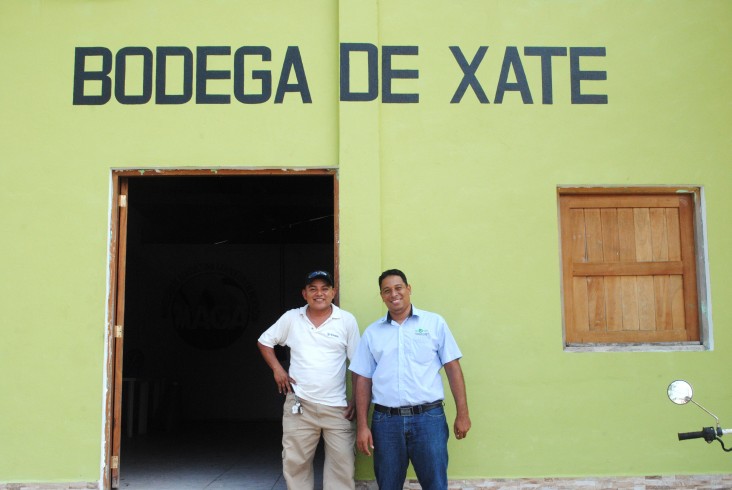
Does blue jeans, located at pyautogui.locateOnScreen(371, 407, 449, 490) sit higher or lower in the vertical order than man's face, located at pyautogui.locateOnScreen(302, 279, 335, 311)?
lower

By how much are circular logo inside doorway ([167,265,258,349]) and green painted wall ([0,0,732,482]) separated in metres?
7.14

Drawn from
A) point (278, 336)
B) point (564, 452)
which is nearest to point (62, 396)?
point (278, 336)

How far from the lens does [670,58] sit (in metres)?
6.13

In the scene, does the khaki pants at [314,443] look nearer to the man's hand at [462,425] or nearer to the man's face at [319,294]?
the man's face at [319,294]

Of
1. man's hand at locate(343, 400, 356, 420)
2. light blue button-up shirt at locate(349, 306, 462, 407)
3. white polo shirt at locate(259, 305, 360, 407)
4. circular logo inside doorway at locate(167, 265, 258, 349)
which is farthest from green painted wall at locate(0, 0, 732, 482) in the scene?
circular logo inside doorway at locate(167, 265, 258, 349)

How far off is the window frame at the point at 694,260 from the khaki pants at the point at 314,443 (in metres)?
1.86

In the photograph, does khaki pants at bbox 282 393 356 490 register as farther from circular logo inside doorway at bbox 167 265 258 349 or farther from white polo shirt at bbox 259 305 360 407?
circular logo inside doorway at bbox 167 265 258 349

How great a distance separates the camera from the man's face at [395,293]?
201 inches

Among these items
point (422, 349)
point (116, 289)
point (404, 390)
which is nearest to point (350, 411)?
point (404, 390)

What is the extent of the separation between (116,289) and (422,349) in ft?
8.36

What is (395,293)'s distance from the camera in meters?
5.12

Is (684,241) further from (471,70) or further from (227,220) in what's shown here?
(227,220)

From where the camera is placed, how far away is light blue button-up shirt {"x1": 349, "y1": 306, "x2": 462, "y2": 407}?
197 inches

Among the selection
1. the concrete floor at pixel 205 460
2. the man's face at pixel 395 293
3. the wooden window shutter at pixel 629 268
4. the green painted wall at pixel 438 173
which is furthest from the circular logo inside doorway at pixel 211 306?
the man's face at pixel 395 293
